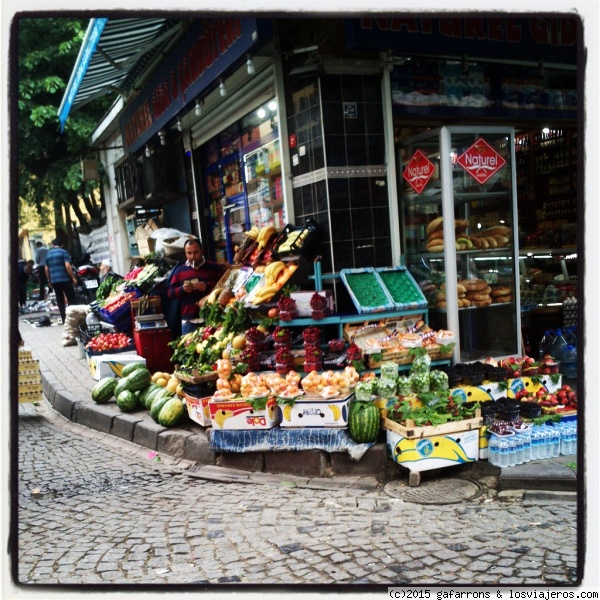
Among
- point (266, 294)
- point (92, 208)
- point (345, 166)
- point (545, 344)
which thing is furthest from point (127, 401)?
point (92, 208)

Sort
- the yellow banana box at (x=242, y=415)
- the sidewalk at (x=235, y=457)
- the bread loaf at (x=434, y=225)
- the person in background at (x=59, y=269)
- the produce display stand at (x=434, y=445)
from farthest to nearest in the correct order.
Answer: the person in background at (x=59, y=269), the bread loaf at (x=434, y=225), the yellow banana box at (x=242, y=415), the produce display stand at (x=434, y=445), the sidewalk at (x=235, y=457)

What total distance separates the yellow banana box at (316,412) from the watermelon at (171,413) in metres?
1.44

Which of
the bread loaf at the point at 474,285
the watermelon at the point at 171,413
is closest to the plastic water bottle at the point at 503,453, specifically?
the bread loaf at the point at 474,285

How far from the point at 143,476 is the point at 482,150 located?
4865 mm

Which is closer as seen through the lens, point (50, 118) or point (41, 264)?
point (50, 118)

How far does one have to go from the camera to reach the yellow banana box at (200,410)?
5.59 meters

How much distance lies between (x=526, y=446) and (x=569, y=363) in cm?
274

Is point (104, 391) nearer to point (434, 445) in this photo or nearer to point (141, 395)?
point (141, 395)

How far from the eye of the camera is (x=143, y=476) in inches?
205

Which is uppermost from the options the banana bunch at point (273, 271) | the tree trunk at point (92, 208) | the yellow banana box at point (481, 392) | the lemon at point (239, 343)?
the tree trunk at point (92, 208)

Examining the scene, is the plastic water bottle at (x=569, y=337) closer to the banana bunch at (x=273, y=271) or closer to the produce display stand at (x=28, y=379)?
the banana bunch at (x=273, y=271)

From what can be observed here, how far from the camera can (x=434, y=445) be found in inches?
179

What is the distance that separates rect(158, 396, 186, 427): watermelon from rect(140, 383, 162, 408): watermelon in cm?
61

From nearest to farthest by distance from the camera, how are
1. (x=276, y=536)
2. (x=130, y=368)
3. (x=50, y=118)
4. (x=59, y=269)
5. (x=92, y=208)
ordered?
(x=276, y=536)
(x=130, y=368)
(x=59, y=269)
(x=50, y=118)
(x=92, y=208)
